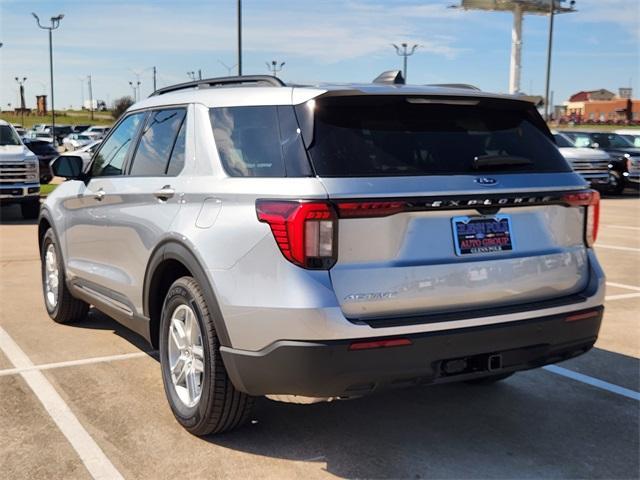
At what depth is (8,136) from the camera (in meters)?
16.0

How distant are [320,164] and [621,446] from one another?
2.22 m

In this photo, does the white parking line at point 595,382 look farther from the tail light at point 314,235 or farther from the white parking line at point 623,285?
the white parking line at point 623,285

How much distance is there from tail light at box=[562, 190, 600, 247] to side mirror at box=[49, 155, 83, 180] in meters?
3.62

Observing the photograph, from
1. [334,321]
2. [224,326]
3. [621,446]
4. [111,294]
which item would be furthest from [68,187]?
[621,446]

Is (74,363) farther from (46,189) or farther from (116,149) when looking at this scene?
(46,189)

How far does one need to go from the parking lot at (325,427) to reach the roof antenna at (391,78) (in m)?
1.89

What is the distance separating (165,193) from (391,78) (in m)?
1.43

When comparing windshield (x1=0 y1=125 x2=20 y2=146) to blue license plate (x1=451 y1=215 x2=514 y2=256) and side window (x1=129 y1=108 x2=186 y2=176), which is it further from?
blue license plate (x1=451 y1=215 x2=514 y2=256)

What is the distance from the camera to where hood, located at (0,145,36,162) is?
14664mm

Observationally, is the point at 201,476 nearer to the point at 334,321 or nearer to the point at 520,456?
the point at 334,321

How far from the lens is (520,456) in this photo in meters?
3.82

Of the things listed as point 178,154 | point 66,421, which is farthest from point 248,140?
point 66,421

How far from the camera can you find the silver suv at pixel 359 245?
3.25 metres

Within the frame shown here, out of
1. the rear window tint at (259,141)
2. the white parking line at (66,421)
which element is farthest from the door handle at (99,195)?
the rear window tint at (259,141)
